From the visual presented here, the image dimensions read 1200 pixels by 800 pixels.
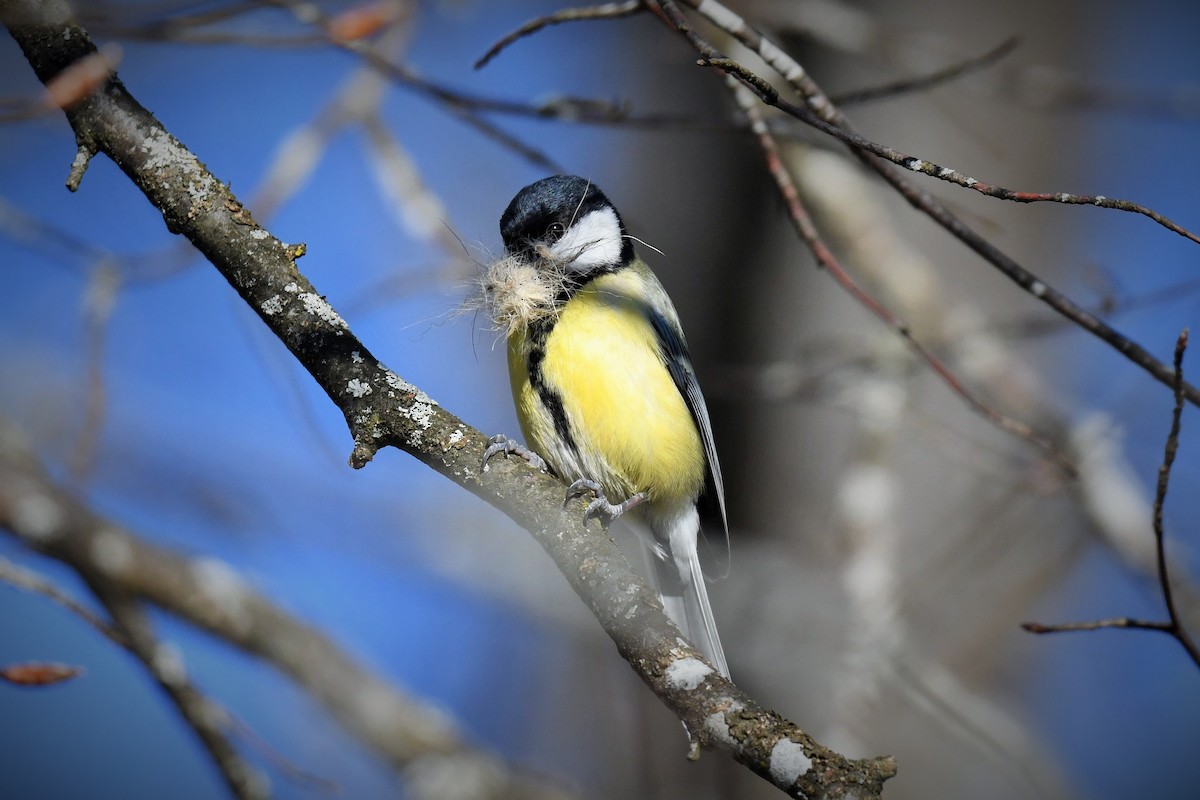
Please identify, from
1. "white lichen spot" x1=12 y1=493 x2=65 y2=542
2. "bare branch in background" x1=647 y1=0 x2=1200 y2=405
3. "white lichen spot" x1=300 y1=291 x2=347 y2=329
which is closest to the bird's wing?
"bare branch in background" x1=647 y1=0 x2=1200 y2=405

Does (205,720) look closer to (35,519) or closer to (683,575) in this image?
(35,519)

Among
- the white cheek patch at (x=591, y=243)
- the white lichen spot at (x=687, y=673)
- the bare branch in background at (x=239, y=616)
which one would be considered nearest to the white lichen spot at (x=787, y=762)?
the white lichen spot at (x=687, y=673)

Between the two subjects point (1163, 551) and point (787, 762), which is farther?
point (1163, 551)

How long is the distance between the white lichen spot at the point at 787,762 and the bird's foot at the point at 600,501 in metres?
1.10

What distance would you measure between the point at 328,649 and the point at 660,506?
4.31 feet

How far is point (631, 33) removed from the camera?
5719 mm

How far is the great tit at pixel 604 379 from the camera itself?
8.14 ft

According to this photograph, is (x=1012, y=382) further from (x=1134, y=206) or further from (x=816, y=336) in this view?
(x=1134, y=206)

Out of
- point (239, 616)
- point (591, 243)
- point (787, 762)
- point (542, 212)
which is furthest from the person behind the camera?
point (239, 616)

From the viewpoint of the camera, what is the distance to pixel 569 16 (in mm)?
1987

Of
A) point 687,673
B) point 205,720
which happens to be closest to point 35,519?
point 205,720

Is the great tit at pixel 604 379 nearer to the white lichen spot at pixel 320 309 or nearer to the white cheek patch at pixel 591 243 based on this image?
the white cheek patch at pixel 591 243

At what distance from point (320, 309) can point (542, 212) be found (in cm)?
112

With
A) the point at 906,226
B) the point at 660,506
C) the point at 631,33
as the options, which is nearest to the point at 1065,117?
the point at 906,226
